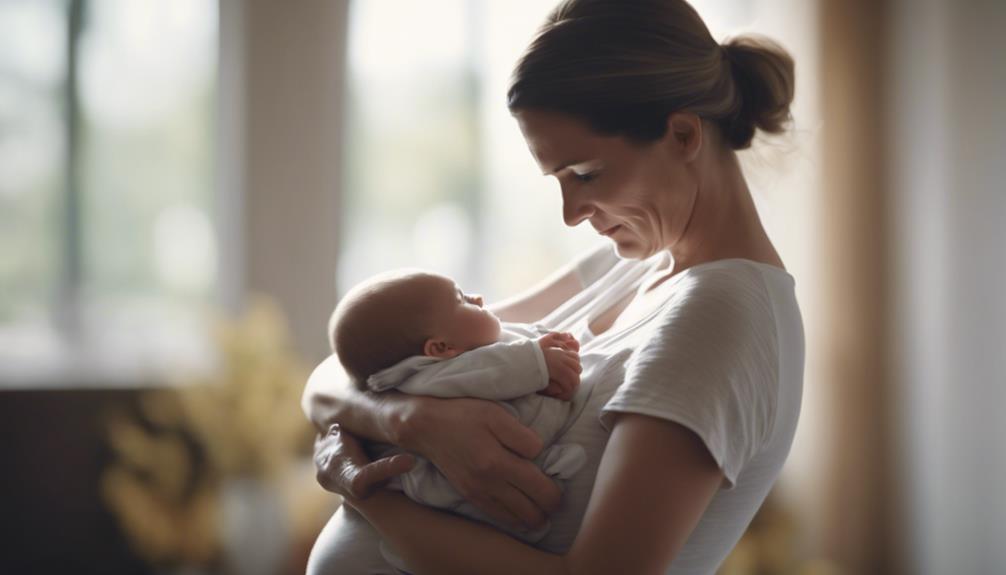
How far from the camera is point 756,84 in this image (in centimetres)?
129

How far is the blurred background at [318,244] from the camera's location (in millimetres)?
3057

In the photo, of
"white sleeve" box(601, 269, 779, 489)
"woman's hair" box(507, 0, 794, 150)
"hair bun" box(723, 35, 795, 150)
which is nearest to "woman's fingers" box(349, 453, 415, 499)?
"white sleeve" box(601, 269, 779, 489)

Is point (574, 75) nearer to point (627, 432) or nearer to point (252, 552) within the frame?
point (627, 432)

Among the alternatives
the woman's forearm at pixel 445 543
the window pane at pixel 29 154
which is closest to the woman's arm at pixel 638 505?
the woman's forearm at pixel 445 543

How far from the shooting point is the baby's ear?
1216 mm

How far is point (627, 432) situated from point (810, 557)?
2.90m

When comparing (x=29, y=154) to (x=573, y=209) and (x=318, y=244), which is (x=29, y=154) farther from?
(x=573, y=209)

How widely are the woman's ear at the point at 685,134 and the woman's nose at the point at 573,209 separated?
0.48ft

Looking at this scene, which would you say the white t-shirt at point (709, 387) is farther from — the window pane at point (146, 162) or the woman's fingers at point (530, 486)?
the window pane at point (146, 162)

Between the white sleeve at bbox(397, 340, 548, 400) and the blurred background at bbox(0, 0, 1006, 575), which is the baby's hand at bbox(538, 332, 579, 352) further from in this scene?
the blurred background at bbox(0, 0, 1006, 575)

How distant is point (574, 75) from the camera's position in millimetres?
1134

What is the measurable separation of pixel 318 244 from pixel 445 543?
8.71 ft

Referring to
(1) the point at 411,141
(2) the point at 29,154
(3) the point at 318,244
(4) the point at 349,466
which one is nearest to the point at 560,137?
(4) the point at 349,466

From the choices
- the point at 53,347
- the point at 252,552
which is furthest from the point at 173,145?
the point at 252,552
